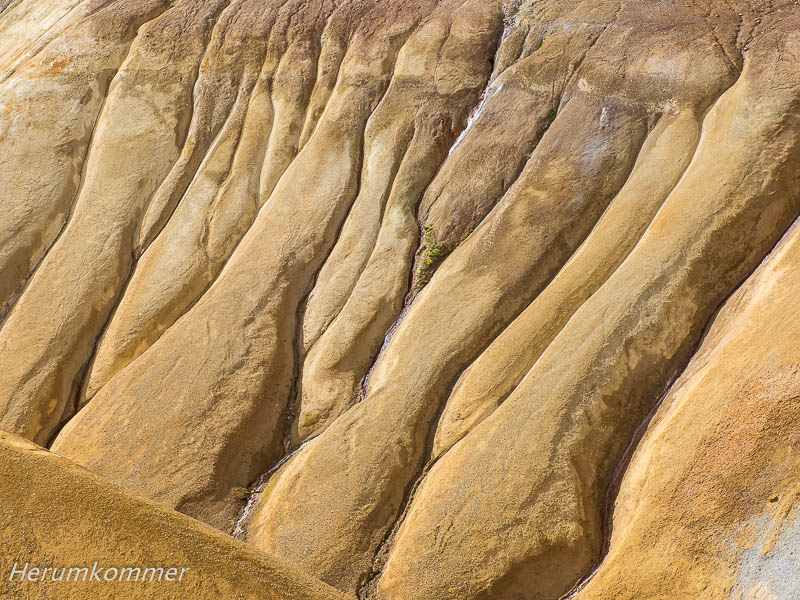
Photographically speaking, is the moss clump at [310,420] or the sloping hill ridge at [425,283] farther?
the moss clump at [310,420]

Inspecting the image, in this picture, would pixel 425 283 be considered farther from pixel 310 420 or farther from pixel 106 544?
pixel 106 544

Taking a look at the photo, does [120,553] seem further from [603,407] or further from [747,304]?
[747,304]

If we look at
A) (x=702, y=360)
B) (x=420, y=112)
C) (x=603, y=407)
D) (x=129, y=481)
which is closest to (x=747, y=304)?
(x=702, y=360)

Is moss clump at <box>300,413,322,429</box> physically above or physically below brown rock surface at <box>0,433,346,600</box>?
below

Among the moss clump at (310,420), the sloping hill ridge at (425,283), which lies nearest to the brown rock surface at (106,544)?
the sloping hill ridge at (425,283)

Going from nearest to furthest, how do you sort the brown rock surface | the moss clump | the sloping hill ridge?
the brown rock surface
the sloping hill ridge
the moss clump

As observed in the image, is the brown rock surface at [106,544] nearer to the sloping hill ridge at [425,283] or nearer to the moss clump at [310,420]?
the sloping hill ridge at [425,283]

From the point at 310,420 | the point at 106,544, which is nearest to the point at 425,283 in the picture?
the point at 310,420

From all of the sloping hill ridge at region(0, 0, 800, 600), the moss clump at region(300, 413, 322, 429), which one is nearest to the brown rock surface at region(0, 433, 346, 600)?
the sloping hill ridge at region(0, 0, 800, 600)

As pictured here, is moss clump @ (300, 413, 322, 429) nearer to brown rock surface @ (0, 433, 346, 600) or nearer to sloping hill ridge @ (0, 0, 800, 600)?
sloping hill ridge @ (0, 0, 800, 600)
